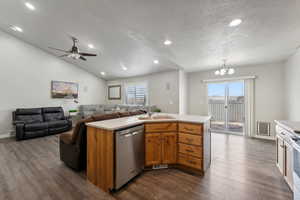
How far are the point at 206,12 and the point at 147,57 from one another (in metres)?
2.70

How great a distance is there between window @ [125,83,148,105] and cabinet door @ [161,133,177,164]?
13.5 ft

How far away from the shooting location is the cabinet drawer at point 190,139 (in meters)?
2.28

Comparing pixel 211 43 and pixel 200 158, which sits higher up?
pixel 211 43

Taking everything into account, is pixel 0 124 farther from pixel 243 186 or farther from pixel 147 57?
pixel 243 186

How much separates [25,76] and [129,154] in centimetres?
581

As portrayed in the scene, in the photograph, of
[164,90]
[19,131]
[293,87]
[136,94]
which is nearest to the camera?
[293,87]

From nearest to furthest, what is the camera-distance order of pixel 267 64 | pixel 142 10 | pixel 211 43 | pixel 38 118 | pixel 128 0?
1. pixel 128 0
2. pixel 142 10
3. pixel 211 43
4. pixel 267 64
5. pixel 38 118

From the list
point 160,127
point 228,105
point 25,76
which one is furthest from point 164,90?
point 25,76

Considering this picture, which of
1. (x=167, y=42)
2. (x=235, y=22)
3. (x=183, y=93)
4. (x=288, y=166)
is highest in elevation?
(x=167, y=42)

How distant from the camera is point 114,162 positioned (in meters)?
1.84

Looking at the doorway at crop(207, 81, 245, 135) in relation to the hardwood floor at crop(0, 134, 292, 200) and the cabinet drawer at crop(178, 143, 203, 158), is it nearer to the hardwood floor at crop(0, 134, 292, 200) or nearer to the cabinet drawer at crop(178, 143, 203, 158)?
the hardwood floor at crop(0, 134, 292, 200)

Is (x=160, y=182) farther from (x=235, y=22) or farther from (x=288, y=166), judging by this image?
(x=235, y=22)

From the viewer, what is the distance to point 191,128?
7.68 ft

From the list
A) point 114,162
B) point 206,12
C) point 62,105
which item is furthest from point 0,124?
point 206,12
